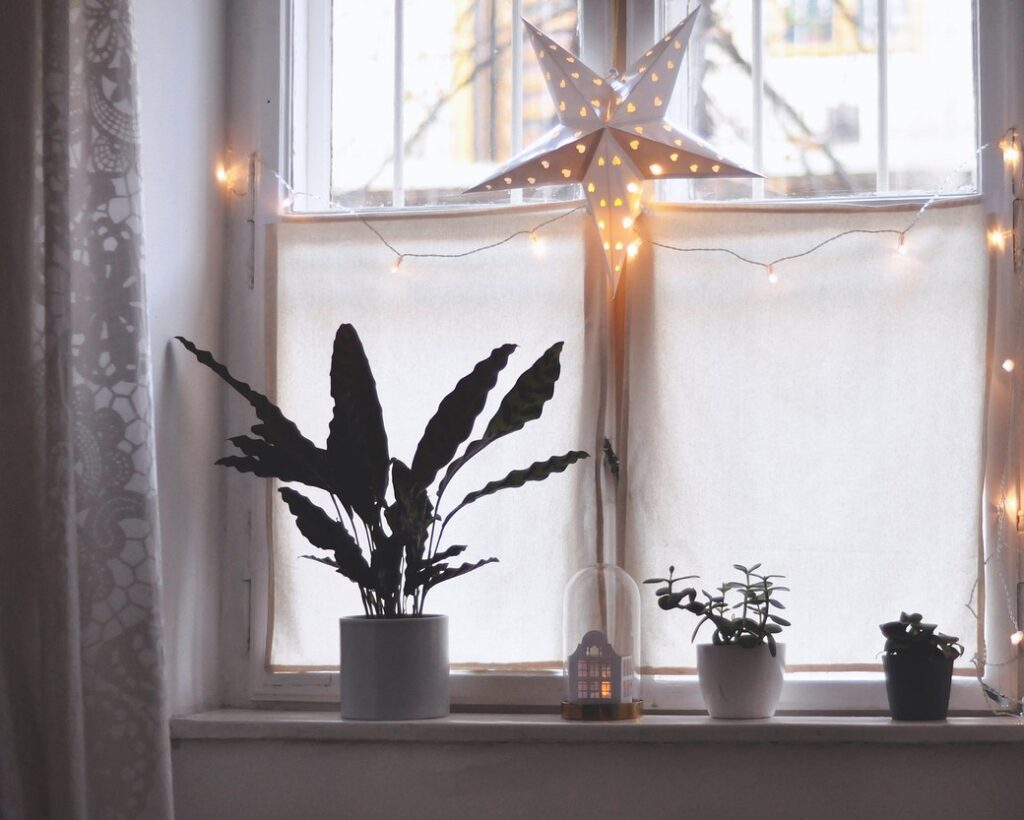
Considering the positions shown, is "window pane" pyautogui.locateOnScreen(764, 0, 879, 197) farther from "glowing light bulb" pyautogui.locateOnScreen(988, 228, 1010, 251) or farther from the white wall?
the white wall

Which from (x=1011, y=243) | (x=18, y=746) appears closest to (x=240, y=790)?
(x=18, y=746)

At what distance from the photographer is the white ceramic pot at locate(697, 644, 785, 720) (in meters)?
1.95

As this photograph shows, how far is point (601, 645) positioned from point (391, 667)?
358 mm

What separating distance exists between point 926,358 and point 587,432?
630mm

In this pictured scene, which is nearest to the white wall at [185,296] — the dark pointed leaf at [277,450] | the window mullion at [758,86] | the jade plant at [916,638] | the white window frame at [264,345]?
the white window frame at [264,345]

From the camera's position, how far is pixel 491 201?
2.33m

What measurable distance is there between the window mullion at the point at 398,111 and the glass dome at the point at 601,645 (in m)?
0.86

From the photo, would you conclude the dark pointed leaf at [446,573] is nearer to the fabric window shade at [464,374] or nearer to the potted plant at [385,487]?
the potted plant at [385,487]

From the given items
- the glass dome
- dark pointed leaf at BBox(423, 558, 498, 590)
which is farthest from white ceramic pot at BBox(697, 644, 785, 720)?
dark pointed leaf at BBox(423, 558, 498, 590)

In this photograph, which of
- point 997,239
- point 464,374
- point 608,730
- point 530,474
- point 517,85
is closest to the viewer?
point 608,730

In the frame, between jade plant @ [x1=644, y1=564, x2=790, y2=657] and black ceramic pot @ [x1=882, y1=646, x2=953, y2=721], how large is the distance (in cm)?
20

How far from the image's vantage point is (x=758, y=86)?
7.47 feet

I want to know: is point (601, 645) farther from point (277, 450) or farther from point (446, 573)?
point (277, 450)

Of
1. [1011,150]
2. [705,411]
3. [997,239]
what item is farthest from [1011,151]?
[705,411]
